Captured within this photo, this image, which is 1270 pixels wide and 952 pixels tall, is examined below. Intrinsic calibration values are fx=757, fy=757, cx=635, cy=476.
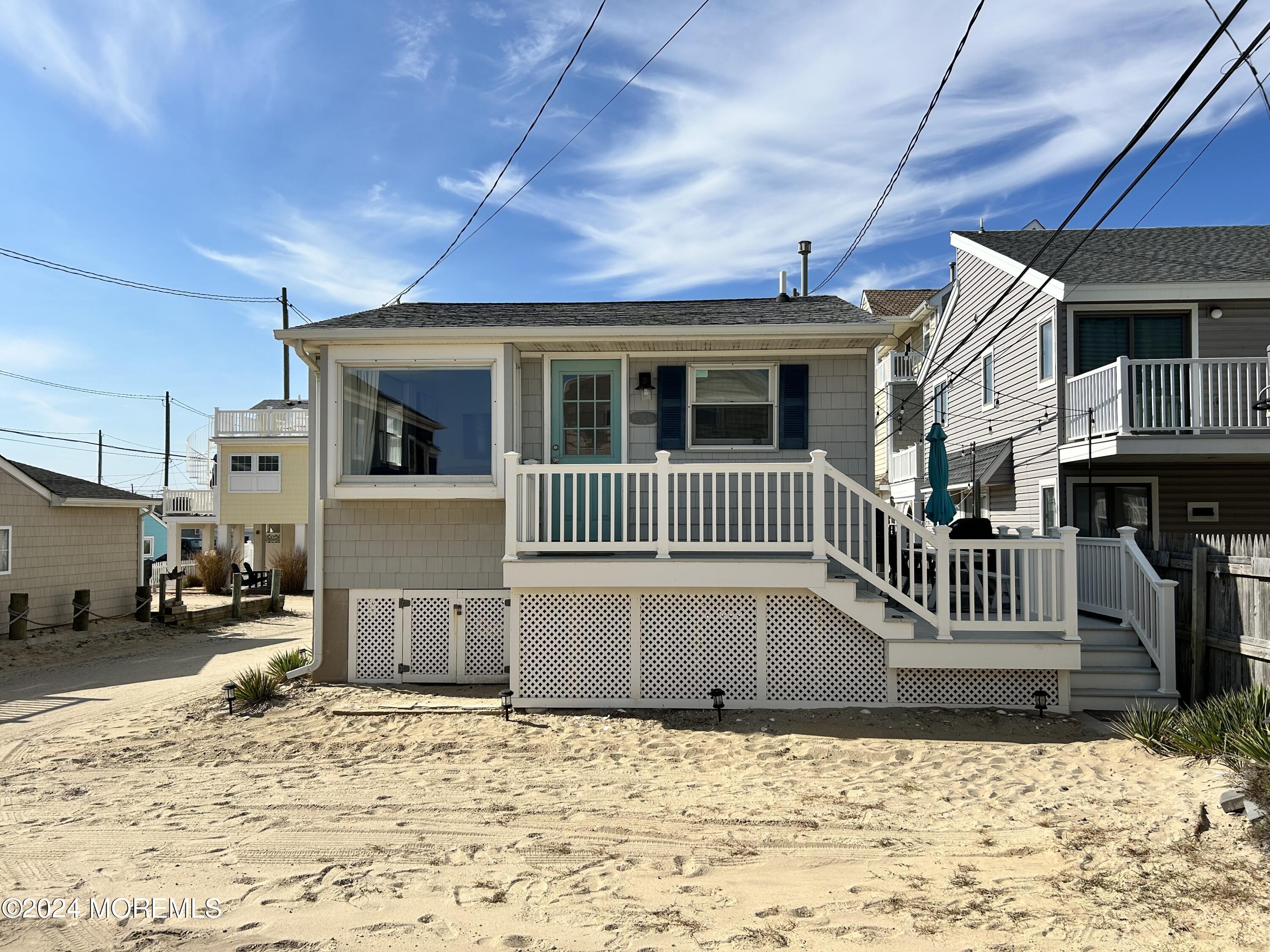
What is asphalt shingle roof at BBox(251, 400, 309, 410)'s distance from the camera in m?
27.0

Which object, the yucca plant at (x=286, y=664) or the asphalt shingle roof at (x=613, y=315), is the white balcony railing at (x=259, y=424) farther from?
the yucca plant at (x=286, y=664)

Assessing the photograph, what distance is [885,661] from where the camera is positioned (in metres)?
7.91

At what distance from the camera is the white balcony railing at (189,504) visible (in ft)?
95.2

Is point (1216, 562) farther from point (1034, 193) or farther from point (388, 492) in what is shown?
point (1034, 193)

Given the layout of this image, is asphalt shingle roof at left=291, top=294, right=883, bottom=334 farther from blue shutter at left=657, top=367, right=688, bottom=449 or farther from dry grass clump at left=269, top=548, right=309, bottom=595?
dry grass clump at left=269, top=548, right=309, bottom=595

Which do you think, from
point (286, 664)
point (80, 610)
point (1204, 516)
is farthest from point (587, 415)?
point (80, 610)

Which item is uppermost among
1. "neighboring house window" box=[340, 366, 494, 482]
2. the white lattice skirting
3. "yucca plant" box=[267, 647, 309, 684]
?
"neighboring house window" box=[340, 366, 494, 482]

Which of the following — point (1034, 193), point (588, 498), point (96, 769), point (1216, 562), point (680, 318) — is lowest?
point (96, 769)

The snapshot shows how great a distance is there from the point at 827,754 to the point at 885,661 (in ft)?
5.22

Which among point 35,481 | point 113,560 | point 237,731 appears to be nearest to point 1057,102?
point 237,731

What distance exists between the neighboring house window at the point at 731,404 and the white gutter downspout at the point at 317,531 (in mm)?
4624

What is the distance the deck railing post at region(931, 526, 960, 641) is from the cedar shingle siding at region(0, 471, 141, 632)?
56.9ft

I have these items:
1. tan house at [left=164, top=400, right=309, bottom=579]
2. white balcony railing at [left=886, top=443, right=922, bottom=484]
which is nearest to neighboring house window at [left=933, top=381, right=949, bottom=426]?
white balcony railing at [left=886, top=443, right=922, bottom=484]

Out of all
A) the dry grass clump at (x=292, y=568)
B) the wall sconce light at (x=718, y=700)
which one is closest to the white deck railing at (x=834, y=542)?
the wall sconce light at (x=718, y=700)
